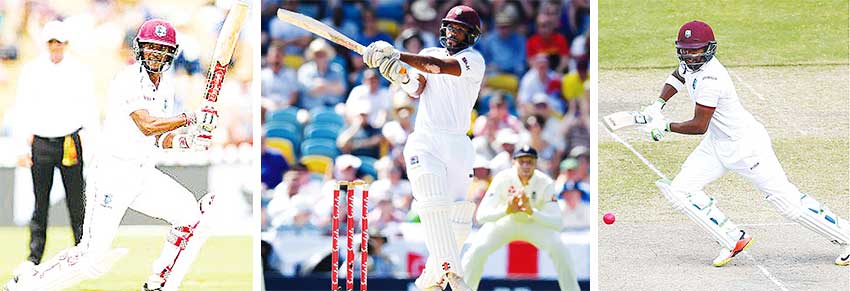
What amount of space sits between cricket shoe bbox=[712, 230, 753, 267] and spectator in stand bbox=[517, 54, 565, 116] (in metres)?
1.42

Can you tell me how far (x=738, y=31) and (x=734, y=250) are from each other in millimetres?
3591

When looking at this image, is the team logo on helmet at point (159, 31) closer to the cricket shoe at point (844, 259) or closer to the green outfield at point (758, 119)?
the green outfield at point (758, 119)

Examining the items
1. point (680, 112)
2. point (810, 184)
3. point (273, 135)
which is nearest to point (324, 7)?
point (273, 135)

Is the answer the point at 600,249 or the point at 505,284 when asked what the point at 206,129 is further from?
the point at 600,249

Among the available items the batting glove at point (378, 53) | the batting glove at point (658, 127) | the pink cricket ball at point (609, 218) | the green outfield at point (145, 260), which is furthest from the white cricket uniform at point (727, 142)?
the green outfield at point (145, 260)

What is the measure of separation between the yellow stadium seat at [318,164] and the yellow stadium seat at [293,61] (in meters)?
Answer: 0.65

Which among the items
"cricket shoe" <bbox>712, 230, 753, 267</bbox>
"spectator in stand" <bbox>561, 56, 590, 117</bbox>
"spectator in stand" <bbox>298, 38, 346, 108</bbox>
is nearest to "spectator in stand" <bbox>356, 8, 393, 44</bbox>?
"spectator in stand" <bbox>298, 38, 346, 108</bbox>

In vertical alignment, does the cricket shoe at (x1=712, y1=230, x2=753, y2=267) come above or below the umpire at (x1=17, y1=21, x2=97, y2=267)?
below

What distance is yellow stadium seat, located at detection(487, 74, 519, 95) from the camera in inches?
352

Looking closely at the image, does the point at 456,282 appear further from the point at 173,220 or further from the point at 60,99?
the point at 60,99

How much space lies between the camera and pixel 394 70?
275 inches

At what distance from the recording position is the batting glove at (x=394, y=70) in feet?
22.8

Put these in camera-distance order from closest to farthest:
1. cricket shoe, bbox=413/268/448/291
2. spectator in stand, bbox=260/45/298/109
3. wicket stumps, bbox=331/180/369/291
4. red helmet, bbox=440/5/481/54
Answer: wicket stumps, bbox=331/180/369/291, red helmet, bbox=440/5/481/54, cricket shoe, bbox=413/268/448/291, spectator in stand, bbox=260/45/298/109

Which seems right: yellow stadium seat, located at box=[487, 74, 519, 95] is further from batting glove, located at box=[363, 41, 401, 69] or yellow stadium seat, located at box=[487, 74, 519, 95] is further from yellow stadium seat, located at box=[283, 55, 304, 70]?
batting glove, located at box=[363, 41, 401, 69]
